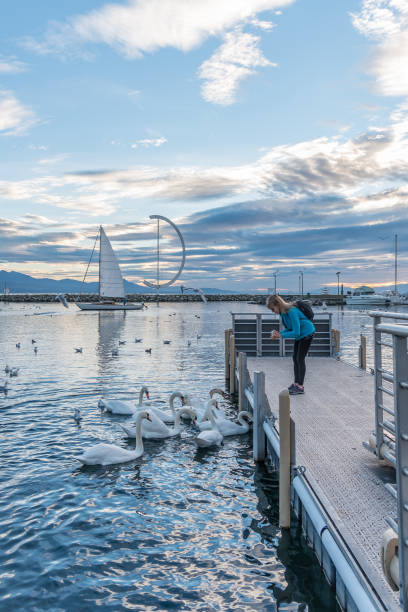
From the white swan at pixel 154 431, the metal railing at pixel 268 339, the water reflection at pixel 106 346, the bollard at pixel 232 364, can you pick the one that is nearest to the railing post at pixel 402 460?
the white swan at pixel 154 431

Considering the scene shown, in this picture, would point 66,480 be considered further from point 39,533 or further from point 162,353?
point 162,353

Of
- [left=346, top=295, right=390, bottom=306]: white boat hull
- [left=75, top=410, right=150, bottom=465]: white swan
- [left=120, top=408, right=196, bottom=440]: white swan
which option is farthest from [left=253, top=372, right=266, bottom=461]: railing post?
[left=346, top=295, right=390, bottom=306]: white boat hull

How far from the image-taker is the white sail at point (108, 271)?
83062 mm

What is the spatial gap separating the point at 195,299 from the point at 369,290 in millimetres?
65343

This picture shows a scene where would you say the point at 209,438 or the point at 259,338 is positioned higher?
the point at 259,338

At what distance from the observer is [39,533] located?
777cm

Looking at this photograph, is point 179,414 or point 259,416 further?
point 179,414

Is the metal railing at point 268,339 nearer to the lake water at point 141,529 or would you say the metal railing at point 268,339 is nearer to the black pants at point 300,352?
the lake water at point 141,529

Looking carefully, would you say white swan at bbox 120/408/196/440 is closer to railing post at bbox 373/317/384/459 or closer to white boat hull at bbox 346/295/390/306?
railing post at bbox 373/317/384/459

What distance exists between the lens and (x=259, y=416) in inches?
408

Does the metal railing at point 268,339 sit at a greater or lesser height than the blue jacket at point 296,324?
lesser

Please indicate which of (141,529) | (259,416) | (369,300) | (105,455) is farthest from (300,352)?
(369,300)

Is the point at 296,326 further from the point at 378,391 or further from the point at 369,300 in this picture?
the point at 369,300

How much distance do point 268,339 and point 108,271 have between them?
66966 millimetres
